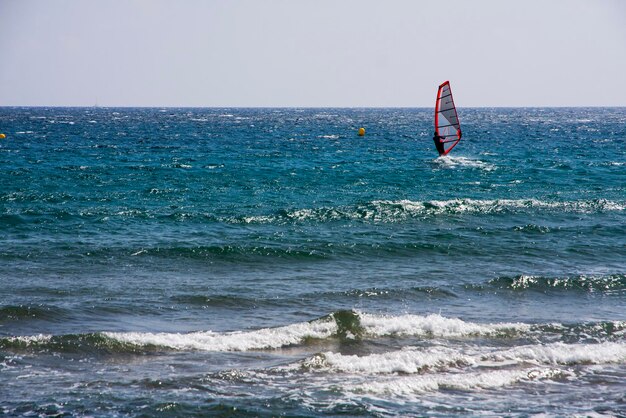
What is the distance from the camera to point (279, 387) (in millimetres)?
12734

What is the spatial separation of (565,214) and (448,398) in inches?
827

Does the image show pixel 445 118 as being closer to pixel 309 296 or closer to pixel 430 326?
pixel 309 296

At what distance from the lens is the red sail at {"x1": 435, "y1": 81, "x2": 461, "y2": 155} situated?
43750 mm

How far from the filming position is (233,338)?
15.6 metres

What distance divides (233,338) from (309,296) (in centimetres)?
406

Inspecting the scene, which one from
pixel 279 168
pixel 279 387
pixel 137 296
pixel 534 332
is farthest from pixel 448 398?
pixel 279 168

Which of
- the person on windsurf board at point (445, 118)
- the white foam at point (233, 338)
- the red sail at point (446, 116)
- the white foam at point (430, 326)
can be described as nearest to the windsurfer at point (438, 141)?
the person on windsurf board at point (445, 118)

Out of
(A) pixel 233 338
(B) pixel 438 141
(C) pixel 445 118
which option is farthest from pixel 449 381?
(B) pixel 438 141

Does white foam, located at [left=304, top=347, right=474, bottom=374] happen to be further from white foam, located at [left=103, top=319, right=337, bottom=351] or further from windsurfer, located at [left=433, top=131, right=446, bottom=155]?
windsurfer, located at [left=433, top=131, right=446, bottom=155]

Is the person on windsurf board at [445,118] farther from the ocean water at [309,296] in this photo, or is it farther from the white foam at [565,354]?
the white foam at [565,354]

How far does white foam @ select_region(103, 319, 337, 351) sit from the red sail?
29573 mm

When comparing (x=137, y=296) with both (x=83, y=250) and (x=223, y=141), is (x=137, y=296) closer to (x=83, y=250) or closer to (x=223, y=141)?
(x=83, y=250)

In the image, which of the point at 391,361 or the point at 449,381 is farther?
the point at 391,361

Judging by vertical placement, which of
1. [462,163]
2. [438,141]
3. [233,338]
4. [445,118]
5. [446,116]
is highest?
[446,116]
